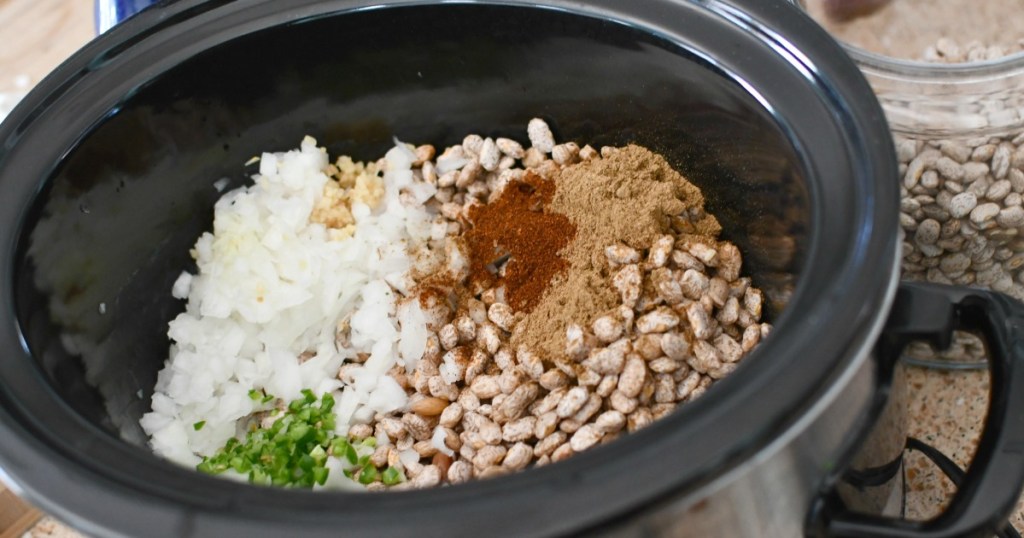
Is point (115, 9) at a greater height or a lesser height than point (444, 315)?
greater

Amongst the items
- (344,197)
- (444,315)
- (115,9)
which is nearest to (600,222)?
(444,315)

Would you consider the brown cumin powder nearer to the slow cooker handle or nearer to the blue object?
the slow cooker handle

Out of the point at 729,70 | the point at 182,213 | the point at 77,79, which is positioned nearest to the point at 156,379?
the point at 182,213

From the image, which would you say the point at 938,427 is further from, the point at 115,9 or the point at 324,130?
the point at 115,9

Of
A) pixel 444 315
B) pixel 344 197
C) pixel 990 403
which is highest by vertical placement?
pixel 344 197

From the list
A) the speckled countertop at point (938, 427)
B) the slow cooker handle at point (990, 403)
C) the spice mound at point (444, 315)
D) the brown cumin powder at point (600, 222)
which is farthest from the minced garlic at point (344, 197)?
the slow cooker handle at point (990, 403)

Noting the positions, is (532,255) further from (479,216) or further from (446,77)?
(446,77)

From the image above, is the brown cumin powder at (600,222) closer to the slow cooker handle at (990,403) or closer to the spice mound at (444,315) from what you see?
the spice mound at (444,315)
